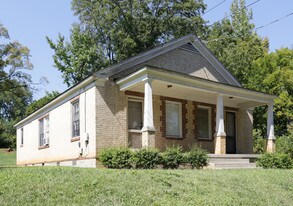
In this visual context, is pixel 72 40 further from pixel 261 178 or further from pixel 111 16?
pixel 261 178

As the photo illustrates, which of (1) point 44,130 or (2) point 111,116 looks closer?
(2) point 111,116

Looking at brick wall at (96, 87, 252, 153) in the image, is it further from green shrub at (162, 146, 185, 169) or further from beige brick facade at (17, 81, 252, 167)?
green shrub at (162, 146, 185, 169)

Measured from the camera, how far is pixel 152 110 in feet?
46.6

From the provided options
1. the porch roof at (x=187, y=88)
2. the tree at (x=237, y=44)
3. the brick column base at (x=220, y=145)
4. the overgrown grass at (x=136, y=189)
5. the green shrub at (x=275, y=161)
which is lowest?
the green shrub at (x=275, y=161)

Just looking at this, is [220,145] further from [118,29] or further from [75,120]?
[118,29]

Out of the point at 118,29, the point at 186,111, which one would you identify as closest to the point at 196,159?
the point at 186,111

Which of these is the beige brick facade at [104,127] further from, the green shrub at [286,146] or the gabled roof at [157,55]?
the green shrub at [286,146]

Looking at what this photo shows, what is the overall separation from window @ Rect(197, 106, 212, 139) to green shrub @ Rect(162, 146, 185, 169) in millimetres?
5089

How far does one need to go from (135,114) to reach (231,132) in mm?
6724

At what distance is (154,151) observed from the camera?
12.9 metres

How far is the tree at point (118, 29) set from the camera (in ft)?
118

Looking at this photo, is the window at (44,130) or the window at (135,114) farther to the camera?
the window at (44,130)

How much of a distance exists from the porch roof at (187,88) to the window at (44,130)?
6.97 m

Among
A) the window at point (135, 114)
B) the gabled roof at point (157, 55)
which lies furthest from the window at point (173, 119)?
the gabled roof at point (157, 55)
